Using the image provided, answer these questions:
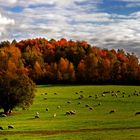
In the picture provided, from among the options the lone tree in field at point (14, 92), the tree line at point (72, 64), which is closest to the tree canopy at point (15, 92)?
the lone tree in field at point (14, 92)

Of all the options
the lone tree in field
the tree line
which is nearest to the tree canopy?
the lone tree in field

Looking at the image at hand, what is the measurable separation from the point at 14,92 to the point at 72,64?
336 ft

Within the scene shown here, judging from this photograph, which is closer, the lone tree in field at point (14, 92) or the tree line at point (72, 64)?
the lone tree in field at point (14, 92)

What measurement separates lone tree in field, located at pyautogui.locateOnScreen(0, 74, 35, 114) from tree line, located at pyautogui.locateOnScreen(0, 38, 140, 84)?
73124 mm

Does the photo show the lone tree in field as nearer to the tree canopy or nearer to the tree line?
the tree canopy

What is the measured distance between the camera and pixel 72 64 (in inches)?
6777

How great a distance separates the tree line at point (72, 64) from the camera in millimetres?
157712

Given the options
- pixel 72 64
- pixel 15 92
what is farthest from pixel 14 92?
pixel 72 64

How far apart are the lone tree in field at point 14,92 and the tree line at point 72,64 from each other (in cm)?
7312

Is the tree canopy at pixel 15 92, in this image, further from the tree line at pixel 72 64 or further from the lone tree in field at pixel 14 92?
the tree line at pixel 72 64

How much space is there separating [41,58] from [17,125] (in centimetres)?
13083

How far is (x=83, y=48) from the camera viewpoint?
192 metres

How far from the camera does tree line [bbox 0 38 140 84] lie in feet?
517

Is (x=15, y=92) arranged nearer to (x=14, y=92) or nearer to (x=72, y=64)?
(x=14, y=92)
